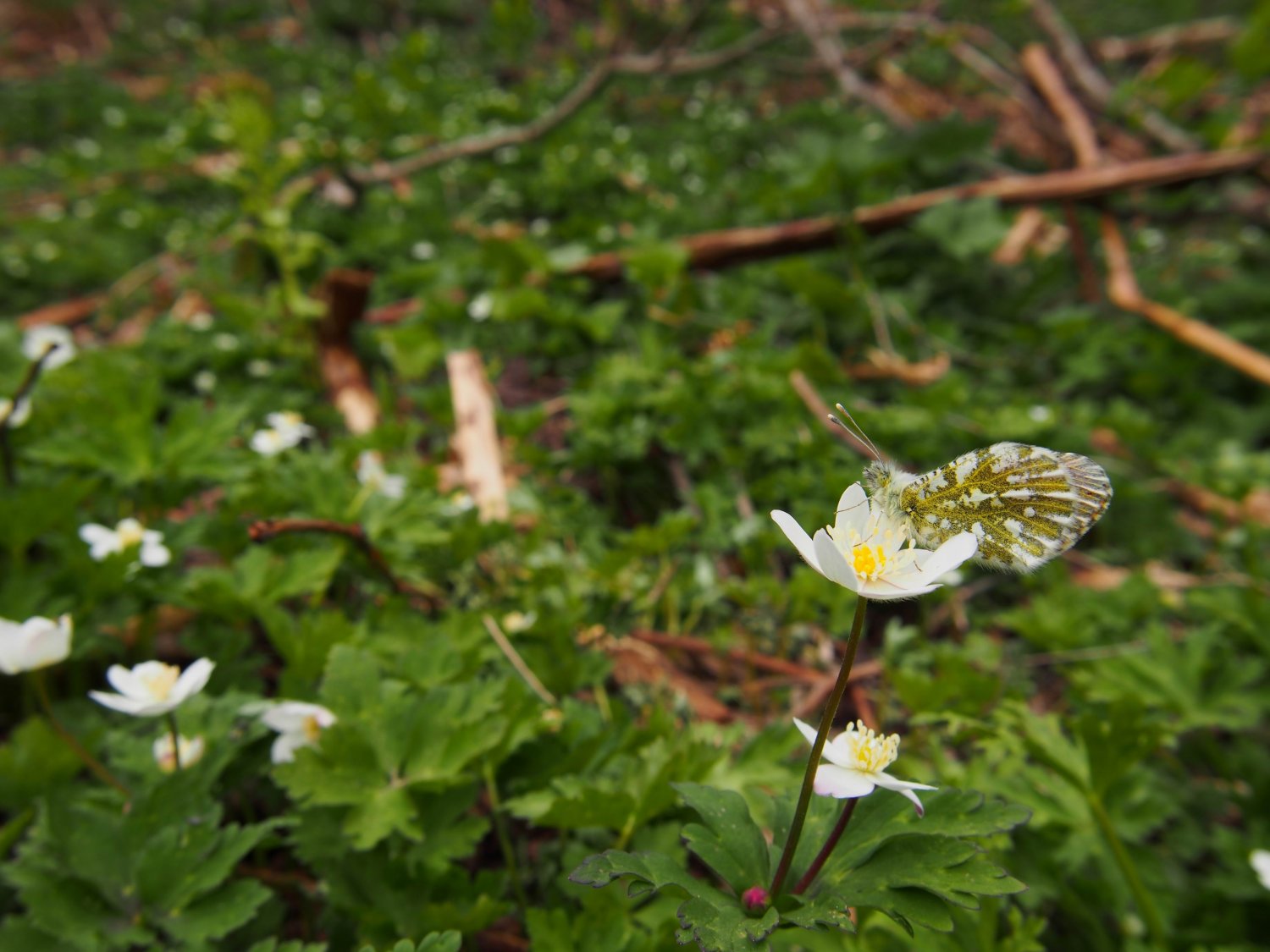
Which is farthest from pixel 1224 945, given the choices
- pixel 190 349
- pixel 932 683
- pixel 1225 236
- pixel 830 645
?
pixel 1225 236

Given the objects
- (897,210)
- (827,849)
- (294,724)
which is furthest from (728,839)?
(897,210)

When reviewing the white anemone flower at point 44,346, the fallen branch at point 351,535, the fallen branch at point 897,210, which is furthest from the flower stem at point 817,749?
the fallen branch at point 897,210

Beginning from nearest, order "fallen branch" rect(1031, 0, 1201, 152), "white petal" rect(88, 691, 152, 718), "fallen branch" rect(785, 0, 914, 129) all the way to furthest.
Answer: "white petal" rect(88, 691, 152, 718), "fallen branch" rect(1031, 0, 1201, 152), "fallen branch" rect(785, 0, 914, 129)

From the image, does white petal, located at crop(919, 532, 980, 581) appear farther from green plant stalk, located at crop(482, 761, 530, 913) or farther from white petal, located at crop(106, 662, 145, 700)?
white petal, located at crop(106, 662, 145, 700)

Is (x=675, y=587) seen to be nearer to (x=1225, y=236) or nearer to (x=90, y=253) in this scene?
(x=90, y=253)

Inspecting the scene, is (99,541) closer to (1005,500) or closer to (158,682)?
(158,682)

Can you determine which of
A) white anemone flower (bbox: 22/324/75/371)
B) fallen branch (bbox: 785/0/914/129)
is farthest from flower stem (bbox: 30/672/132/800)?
fallen branch (bbox: 785/0/914/129)
